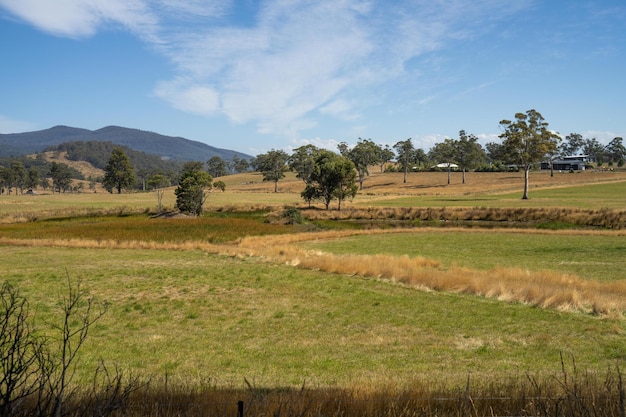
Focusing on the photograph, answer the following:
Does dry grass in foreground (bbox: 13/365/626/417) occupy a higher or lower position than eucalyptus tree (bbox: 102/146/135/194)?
→ lower

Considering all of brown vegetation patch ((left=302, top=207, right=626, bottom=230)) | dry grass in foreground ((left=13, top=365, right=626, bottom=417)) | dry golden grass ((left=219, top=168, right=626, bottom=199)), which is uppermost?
dry golden grass ((left=219, top=168, right=626, bottom=199))

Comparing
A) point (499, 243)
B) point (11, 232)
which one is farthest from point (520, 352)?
point (11, 232)

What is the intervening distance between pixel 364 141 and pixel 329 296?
13803 centimetres

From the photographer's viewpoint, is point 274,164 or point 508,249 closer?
point 508,249

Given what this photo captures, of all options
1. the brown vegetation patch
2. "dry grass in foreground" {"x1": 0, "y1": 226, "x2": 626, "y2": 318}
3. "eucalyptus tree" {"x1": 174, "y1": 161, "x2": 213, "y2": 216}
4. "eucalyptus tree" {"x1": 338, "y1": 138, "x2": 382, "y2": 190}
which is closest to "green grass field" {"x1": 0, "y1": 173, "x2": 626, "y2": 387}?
"dry grass in foreground" {"x1": 0, "y1": 226, "x2": 626, "y2": 318}

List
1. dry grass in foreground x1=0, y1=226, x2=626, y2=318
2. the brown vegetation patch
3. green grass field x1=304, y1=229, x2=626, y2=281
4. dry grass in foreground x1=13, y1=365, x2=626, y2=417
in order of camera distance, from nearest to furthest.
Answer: dry grass in foreground x1=13, y1=365, x2=626, y2=417 < dry grass in foreground x1=0, y1=226, x2=626, y2=318 < green grass field x1=304, y1=229, x2=626, y2=281 < the brown vegetation patch

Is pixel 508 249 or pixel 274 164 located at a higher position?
pixel 274 164

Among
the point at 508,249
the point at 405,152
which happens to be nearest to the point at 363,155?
the point at 405,152

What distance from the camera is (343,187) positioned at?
267ft

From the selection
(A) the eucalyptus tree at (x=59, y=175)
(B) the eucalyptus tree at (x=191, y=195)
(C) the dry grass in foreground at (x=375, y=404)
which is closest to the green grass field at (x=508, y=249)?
(C) the dry grass in foreground at (x=375, y=404)

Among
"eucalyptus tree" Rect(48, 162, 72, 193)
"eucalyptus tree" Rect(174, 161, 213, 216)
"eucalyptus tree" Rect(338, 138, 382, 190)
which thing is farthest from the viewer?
"eucalyptus tree" Rect(48, 162, 72, 193)

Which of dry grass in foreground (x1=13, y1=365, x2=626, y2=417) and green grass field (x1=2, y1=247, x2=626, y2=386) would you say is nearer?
dry grass in foreground (x1=13, y1=365, x2=626, y2=417)

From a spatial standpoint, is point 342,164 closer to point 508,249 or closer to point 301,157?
point 508,249

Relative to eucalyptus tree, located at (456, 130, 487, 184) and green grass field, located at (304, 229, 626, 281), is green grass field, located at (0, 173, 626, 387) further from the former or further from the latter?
eucalyptus tree, located at (456, 130, 487, 184)
